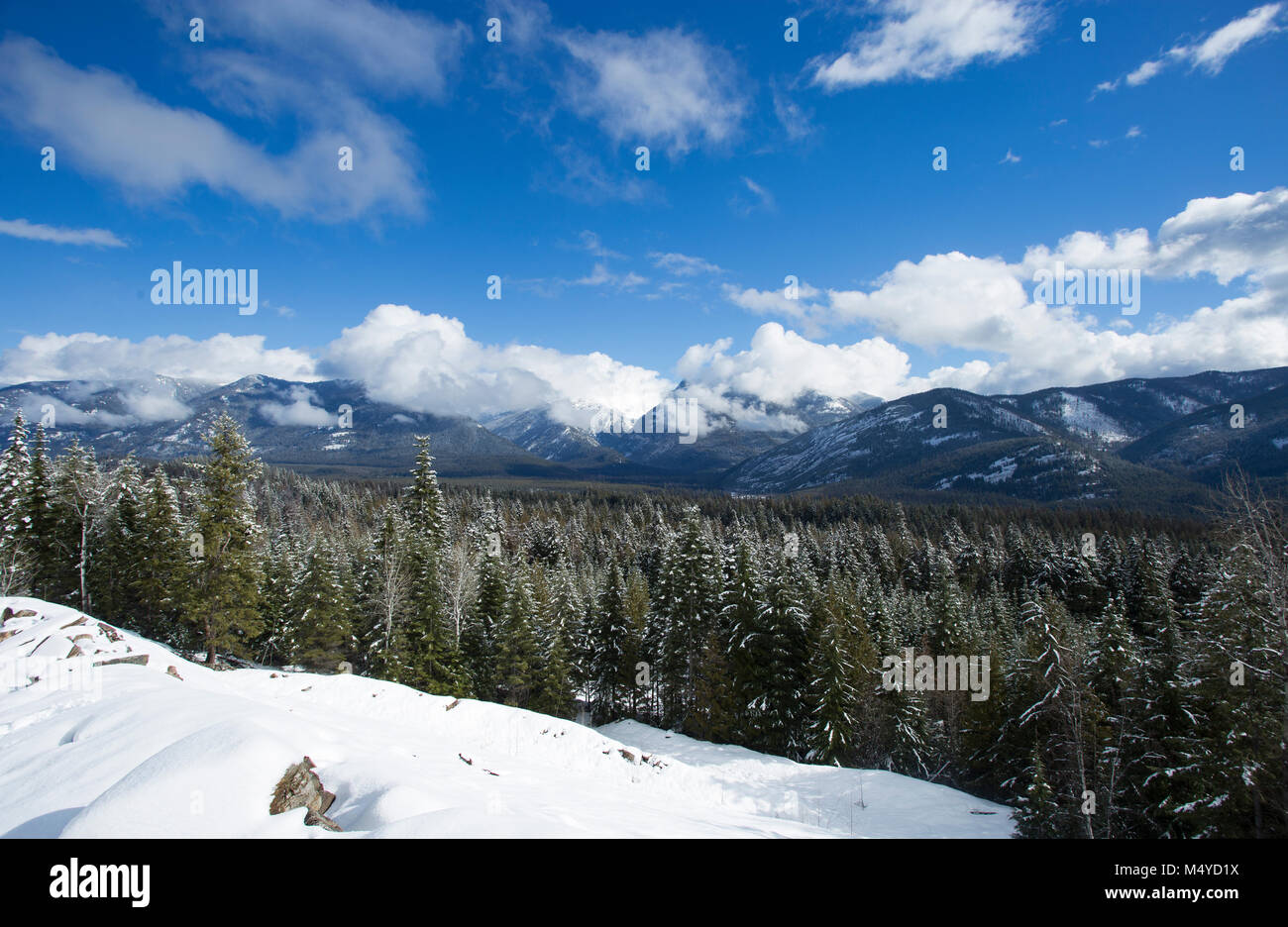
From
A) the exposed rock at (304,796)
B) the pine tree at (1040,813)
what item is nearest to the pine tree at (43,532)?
the exposed rock at (304,796)

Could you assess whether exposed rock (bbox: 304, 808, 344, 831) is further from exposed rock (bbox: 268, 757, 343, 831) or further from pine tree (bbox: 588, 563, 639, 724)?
pine tree (bbox: 588, 563, 639, 724)

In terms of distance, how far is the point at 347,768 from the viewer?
9328 mm

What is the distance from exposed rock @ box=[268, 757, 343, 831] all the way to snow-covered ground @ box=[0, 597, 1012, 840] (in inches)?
5.8

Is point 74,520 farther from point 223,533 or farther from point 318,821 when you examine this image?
point 318,821

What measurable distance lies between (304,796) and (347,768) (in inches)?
62.1

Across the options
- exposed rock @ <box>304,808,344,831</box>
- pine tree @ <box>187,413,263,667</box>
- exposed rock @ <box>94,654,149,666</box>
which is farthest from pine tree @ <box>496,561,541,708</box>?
exposed rock @ <box>304,808,344,831</box>

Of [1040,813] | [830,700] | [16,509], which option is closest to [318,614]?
[16,509]

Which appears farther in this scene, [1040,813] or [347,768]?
[1040,813]

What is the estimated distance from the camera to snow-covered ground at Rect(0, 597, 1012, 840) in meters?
6.96

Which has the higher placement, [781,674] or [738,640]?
[738,640]

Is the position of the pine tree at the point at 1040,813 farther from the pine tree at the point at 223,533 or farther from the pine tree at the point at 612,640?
the pine tree at the point at 223,533
